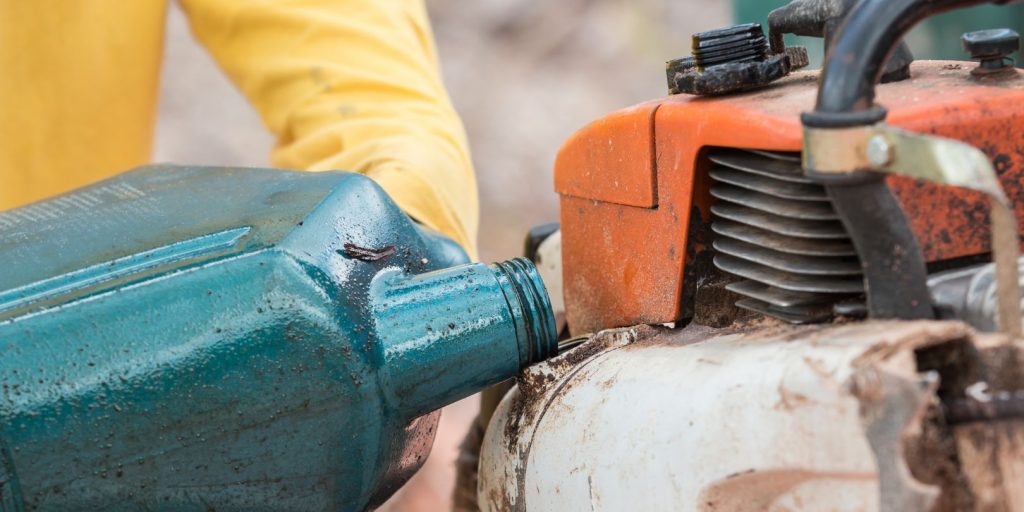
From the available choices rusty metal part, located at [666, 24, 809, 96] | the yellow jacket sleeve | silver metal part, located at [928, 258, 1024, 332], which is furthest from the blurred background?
silver metal part, located at [928, 258, 1024, 332]

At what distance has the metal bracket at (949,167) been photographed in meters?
0.53

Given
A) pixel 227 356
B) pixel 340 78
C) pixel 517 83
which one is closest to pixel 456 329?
pixel 227 356

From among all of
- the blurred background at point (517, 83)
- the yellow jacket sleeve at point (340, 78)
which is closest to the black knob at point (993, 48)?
the yellow jacket sleeve at point (340, 78)

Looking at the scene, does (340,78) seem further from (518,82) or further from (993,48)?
(518,82)

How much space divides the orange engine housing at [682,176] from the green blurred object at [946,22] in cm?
150

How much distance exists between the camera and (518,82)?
3.87 metres

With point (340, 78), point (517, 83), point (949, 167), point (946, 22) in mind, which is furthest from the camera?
point (517, 83)

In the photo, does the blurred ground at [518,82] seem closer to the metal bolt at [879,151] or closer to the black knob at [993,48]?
the black knob at [993,48]

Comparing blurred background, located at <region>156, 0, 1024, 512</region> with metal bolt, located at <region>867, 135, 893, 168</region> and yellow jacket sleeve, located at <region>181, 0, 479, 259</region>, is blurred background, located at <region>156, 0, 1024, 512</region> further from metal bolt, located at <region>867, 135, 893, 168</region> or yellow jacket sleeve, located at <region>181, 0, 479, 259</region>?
metal bolt, located at <region>867, 135, 893, 168</region>

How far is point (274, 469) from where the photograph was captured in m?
0.67

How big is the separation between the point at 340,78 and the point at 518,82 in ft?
8.36

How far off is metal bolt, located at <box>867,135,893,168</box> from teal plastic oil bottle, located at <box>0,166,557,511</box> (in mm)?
283

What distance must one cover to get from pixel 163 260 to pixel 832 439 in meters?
0.42

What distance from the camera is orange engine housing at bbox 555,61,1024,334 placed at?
2.03ft
